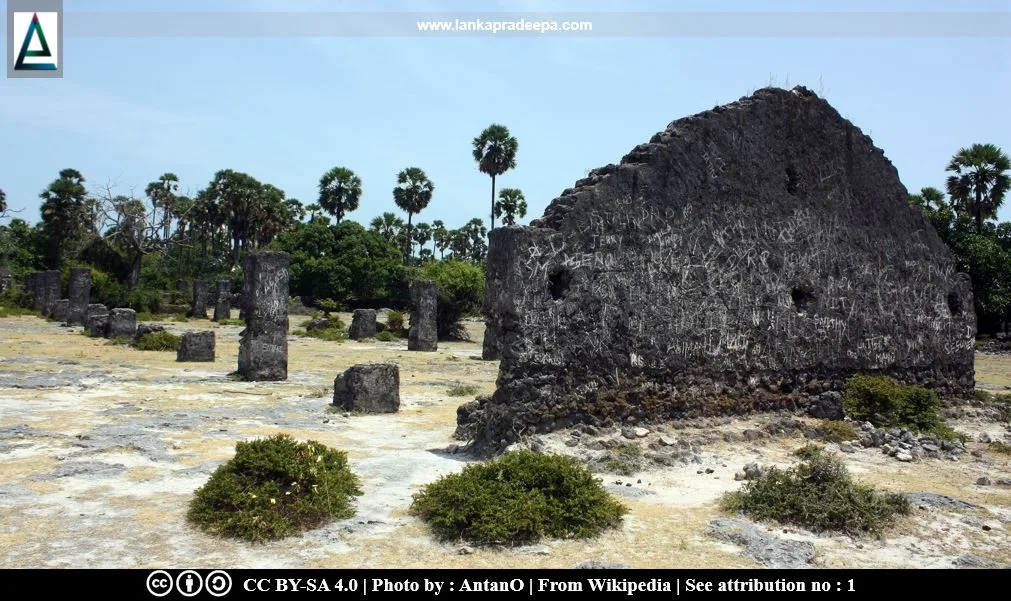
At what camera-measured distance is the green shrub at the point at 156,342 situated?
20094 mm

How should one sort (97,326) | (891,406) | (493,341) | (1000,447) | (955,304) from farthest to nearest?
(97,326) < (955,304) < (891,406) < (1000,447) < (493,341)

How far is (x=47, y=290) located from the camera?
35281 mm

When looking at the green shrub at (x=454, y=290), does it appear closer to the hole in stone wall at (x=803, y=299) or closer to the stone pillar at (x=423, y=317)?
the stone pillar at (x=423, y=317)

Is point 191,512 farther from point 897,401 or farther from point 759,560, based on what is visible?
point 897,401

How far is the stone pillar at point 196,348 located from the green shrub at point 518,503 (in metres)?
13.2

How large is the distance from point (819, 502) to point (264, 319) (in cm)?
1144

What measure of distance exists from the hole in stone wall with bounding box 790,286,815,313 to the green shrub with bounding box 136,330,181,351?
52.6 ft

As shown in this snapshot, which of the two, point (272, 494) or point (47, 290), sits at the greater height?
point (47, 290)

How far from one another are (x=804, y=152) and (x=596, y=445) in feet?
18.5

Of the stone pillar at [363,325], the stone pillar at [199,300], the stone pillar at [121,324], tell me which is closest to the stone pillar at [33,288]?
the stone pillar at [199,300]

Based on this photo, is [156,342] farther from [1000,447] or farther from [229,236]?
[229,236]

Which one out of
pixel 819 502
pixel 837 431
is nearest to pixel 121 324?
pixel 837 431
